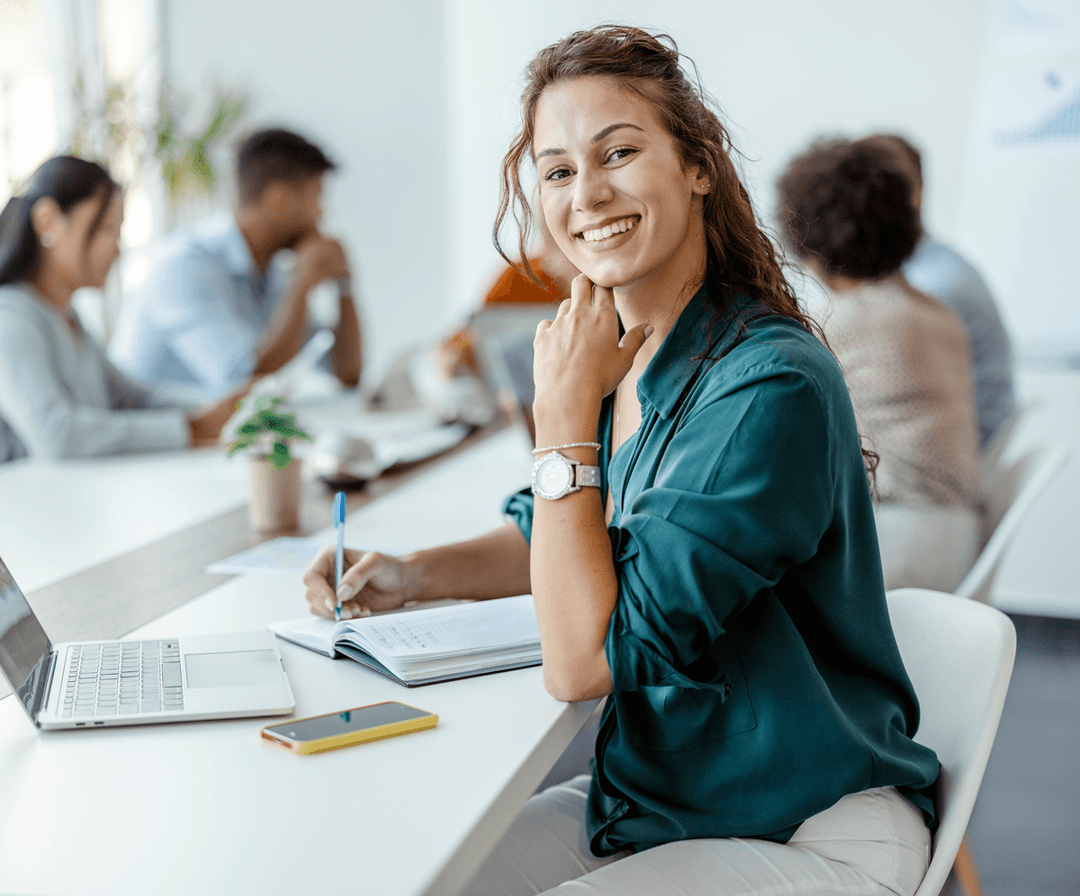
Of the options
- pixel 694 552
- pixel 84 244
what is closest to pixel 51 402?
pixel 84 244

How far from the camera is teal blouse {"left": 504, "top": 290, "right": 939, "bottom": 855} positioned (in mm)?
912

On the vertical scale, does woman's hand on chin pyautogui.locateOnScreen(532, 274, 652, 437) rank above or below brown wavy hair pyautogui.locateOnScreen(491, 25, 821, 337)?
below

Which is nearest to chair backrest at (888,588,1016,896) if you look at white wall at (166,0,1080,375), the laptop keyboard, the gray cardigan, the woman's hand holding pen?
the woman's hand holding pen

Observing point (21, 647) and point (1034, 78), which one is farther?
point (1034, 78)

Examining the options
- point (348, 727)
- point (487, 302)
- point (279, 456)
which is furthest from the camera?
point (487, 302)

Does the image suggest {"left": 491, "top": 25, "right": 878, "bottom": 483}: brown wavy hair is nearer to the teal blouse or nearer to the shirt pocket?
the teal blouse

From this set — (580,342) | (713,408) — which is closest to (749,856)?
(713,408)

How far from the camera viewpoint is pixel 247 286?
3.78 meters

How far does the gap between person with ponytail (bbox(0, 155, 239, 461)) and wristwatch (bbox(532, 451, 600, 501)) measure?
5.72 feet

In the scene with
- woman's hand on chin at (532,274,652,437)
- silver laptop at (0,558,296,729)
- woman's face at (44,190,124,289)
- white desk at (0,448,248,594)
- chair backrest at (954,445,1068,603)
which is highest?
woman's face at (44,190,124,289)

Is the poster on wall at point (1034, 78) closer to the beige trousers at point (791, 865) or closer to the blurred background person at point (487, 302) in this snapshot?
the blurred background person at point (487, 302)

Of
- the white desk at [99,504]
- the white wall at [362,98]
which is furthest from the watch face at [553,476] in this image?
the white wall at [362,98]

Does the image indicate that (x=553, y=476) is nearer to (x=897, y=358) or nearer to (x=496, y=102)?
(x=897, y=358)

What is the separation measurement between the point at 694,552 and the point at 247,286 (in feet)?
10.5
